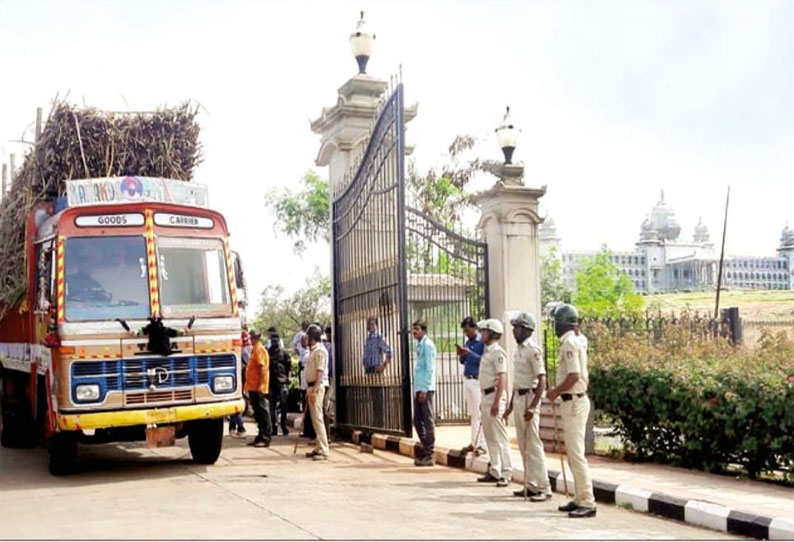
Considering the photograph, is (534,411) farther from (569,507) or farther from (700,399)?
(700,399)

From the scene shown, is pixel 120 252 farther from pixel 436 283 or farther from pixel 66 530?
pixel 436 283

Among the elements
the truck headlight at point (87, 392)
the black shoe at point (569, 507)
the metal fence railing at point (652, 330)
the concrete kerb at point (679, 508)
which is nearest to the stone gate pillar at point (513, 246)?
the metal fence railing at point (652, 330)

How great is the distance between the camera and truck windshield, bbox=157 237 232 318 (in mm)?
10344

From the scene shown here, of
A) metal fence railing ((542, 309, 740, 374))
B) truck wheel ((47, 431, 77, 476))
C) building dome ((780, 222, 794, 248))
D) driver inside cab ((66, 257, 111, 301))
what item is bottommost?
truck wheel ((47, 431, 77, 476))

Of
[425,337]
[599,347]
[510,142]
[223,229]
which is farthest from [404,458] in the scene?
[510,142]

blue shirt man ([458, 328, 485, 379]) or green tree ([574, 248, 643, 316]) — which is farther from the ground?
green tree ([574, 248, 643, 316])

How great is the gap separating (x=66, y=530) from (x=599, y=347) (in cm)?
681

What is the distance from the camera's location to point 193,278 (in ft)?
34.8

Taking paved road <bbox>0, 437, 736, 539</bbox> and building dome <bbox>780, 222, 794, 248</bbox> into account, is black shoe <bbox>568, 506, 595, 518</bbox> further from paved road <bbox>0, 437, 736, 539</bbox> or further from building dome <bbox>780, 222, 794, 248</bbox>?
building dome <bbox>780, 222, 794, 248</bbox>

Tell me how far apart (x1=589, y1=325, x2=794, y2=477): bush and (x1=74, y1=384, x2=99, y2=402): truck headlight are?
5540mm

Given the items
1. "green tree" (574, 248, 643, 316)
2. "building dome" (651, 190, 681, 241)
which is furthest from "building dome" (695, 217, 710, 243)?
"green tree" (574, 248, 643, 316)

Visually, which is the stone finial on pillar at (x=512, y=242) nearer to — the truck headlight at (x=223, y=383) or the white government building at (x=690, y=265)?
the truck headlight at (x=223, y=383)

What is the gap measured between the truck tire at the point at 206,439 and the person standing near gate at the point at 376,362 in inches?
98.7

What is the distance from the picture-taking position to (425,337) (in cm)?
1133
